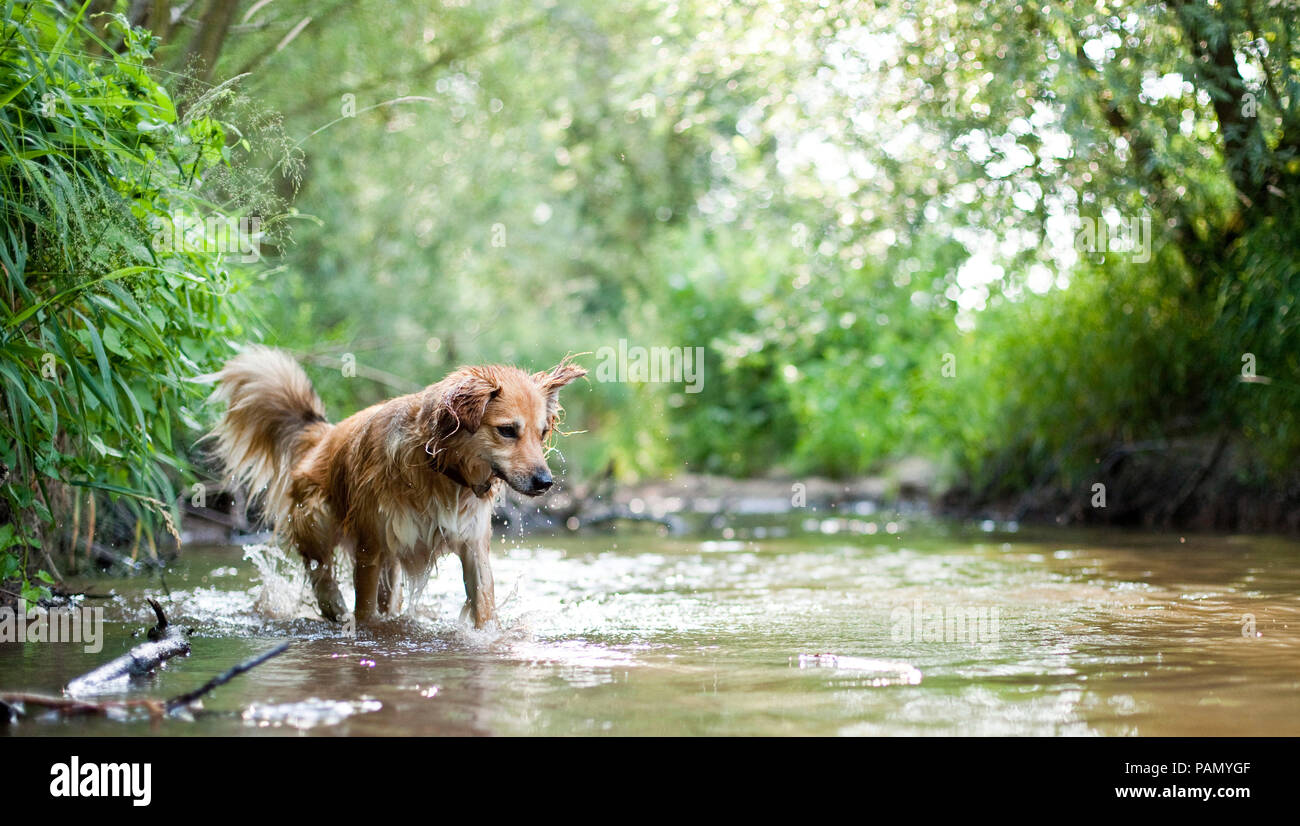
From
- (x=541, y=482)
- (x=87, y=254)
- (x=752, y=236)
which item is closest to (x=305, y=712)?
(x=541, y=482)

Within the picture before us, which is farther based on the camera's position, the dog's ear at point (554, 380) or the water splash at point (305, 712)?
the dog's ear at point (554, 380)

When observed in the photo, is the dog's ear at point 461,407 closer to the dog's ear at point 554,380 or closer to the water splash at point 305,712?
the dog's ear at point 554,380

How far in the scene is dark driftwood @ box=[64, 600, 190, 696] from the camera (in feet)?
11.8

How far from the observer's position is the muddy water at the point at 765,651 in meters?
3.26

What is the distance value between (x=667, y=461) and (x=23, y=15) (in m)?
12.7

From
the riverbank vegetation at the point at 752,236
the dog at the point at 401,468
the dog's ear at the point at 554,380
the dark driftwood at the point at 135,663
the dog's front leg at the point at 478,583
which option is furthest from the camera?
the dog's ear at the point at 554,380

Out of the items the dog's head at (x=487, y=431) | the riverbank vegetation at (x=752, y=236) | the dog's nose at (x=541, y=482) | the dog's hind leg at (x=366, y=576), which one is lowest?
the dog's hind leg at (x=366, y=576)

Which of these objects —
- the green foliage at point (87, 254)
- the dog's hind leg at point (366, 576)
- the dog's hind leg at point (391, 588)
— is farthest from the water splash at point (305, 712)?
the dog's hind leg at point (391, 588)

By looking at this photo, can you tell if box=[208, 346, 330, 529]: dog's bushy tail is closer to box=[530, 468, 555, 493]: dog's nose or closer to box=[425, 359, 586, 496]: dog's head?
box=[425, 359, 586, 496]: dog's head

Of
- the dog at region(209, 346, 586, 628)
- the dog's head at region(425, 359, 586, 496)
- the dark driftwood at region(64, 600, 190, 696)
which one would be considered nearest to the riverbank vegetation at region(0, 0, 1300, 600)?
the dog at region(209, 346, 586, 628)

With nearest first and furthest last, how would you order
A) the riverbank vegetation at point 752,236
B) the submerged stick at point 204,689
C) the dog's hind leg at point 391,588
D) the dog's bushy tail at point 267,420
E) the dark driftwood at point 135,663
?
the submerged stick at point 204,689 < the dark driftwood at point 135,663 < the riverbank vegetation at point 752,236 < the dog's hind leg at point 391,588 < the dog's bushy tail at point 267,420

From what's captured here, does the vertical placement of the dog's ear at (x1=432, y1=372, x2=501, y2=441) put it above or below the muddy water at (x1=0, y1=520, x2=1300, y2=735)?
above

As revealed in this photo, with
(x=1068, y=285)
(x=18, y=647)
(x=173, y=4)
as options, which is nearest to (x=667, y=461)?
(x=1068, y=285)

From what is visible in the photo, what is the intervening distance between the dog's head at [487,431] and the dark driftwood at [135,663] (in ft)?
4.10
